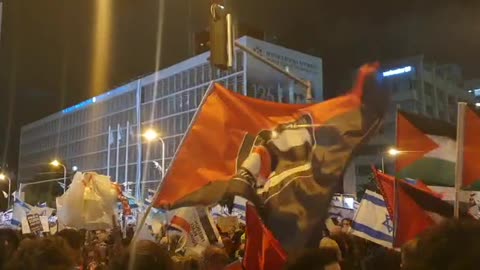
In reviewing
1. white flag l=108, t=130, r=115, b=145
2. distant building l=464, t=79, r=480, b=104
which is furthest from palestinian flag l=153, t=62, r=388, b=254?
distant building l=464, t=79, r=480, b=104

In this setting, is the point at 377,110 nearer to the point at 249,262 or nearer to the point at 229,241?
the point at 249,262

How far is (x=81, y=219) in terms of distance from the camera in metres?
11.4

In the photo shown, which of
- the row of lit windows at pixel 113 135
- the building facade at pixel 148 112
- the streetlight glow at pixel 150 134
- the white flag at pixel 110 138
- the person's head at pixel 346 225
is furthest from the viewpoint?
the white flag at pixel 110 138

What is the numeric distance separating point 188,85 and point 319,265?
77.6 m

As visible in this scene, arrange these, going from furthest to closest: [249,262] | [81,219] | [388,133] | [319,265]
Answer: [388,133], [81,219], [249,262], [319,265]

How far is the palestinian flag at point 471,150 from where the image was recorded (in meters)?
5.80

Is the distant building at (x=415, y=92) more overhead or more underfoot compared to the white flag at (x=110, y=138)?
more overhead

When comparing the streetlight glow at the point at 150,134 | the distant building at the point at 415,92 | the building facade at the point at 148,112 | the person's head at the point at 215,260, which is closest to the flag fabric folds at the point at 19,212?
the person's head at the point at 215,260

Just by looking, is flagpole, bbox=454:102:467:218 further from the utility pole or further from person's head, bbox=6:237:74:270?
the utility pole

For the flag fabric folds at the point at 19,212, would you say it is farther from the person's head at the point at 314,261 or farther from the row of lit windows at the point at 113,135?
the row of lit windows at the point at 113,135

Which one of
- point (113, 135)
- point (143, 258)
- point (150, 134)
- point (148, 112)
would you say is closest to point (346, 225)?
point (143, 258)

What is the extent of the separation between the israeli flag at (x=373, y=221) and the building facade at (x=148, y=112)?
180 feet

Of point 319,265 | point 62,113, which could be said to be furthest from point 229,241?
point 62,113

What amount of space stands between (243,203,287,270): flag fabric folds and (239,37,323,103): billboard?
65.7 metres
